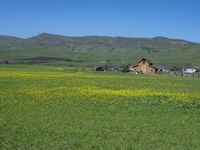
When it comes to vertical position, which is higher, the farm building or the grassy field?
the grassy field

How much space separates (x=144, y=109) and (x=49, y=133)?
9.21 meters

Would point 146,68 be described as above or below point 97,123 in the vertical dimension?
below

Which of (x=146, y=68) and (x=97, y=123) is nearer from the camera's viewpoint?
(x=97, y=123)

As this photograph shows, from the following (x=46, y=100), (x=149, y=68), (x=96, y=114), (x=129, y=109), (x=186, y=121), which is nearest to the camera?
(x=186, y=121)

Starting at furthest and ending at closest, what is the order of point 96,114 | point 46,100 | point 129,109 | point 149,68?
point 149,68
point 46,100
point 129,109
point 96,114

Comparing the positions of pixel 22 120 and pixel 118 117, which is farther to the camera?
pixel 118 117

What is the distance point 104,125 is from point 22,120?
330cm

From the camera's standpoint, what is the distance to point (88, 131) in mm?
17375

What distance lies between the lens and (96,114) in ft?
73.2

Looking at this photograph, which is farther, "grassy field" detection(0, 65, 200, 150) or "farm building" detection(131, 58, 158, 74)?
"farm building" detection(131, 58, 158, 74)

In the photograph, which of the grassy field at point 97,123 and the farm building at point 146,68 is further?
the farm building at point 146,68

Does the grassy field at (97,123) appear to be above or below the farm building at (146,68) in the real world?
above

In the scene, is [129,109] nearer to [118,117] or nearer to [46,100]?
[118,117]

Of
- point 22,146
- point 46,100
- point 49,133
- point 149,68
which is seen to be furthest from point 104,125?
point 149,68
